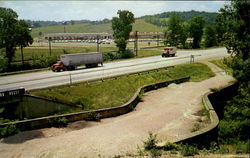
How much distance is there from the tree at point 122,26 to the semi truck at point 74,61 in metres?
13.6

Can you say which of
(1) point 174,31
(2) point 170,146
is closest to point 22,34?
(2) point 170,146

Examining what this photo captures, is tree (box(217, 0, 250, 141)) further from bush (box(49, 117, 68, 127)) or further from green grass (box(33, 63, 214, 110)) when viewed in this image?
bush (box(49, 117, 68, 127))

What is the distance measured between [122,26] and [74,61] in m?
19.3

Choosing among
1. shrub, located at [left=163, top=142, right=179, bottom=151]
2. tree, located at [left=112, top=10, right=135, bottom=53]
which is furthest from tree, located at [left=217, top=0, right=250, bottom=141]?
tree, located at [left=112, top=10, right=135, bottom=53]

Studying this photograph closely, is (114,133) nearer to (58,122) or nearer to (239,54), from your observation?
(58,122)

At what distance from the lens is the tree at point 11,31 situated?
35688mm

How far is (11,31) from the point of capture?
3641 centimetres

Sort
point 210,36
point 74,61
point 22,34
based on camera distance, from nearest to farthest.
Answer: point 74,61
point 22,34
point 210,36

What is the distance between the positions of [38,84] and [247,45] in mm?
Result: 20676

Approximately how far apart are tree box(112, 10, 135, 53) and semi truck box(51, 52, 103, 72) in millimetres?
13598

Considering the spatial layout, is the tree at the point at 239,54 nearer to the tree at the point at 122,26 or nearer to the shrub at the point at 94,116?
the shrub at the point at 94,116

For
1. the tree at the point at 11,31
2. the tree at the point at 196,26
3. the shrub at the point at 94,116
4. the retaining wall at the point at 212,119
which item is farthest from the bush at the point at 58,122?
the tree at the point at 196,26

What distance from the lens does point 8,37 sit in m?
36.3

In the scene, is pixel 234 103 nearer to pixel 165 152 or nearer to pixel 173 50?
pixel 165 152
